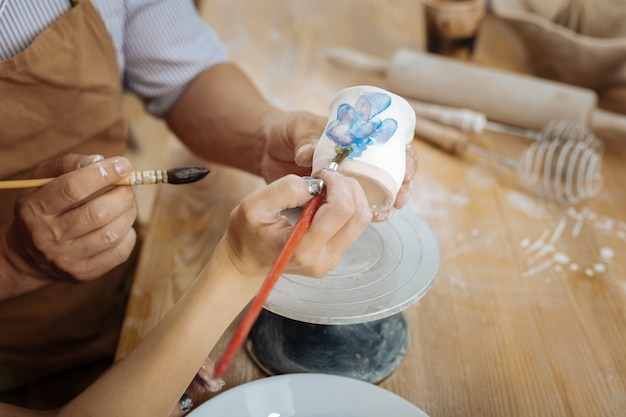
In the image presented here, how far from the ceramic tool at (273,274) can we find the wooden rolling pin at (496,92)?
36.0 inches

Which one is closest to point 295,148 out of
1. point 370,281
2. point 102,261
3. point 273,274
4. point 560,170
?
point 370,281

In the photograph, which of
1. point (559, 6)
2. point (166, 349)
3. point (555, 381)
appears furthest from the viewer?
point (559, 6)

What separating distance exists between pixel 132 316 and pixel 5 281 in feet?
0.81

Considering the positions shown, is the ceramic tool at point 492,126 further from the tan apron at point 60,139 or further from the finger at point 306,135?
the tan apron at point 60,139

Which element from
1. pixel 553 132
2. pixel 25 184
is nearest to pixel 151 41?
pixel 25 184

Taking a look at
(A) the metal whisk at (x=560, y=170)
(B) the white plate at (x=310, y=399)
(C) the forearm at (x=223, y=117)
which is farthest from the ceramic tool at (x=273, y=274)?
(A) the metal whisk at (x=560, y=170)

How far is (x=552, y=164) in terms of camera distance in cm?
154

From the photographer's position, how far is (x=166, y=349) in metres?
0.85

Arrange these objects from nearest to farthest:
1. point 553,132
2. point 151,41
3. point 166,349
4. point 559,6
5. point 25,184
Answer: point 166,349
point 25,184
point 151,41
point 553,132
point 559,6

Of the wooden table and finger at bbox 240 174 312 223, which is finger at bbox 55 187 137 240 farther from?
finger at bbox 240 174 312 223

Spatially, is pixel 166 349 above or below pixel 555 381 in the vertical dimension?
above

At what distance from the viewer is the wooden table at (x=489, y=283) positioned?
3.45 ft

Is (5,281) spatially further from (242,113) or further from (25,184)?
(242,113)

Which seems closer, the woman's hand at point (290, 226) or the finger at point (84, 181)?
the woman's hand at point (290, 226)
